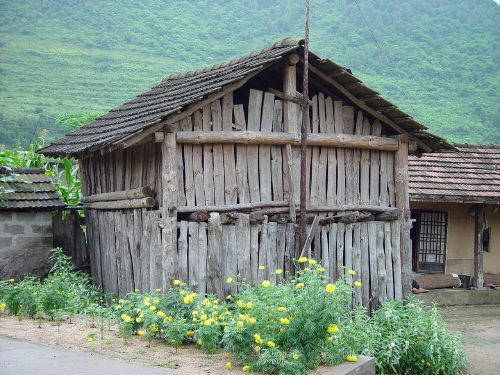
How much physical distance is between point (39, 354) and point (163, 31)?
2169 inches

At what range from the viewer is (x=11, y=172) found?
430 inches

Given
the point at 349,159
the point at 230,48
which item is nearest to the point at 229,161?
the point at 349,159

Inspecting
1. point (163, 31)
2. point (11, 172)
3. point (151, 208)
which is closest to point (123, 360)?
point (151, 208)

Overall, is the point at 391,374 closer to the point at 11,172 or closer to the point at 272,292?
the point at 272,292

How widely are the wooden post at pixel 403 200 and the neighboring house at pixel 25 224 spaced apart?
20.6 ft

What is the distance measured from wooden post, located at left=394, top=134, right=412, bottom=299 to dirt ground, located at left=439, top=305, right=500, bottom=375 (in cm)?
140

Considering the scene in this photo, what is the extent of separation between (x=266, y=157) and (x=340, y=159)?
4.82 ft

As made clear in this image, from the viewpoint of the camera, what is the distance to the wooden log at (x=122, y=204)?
8.46 meters

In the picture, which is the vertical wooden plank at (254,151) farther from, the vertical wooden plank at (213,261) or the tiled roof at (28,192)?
the tiled roof at (28,192)

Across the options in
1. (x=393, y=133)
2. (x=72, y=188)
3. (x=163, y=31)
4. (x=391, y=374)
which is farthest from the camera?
(x=163, y=31)

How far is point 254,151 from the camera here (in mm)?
9094

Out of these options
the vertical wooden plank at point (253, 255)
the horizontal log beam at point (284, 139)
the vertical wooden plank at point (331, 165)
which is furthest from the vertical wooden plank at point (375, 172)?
the vertical wooden plank at point (253, 255)

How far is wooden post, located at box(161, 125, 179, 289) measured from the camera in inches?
314

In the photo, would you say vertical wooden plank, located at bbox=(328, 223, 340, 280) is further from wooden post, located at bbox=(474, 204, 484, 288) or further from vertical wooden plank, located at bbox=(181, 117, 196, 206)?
wooden post, located at bbox=(474, 204, 484, 288)
